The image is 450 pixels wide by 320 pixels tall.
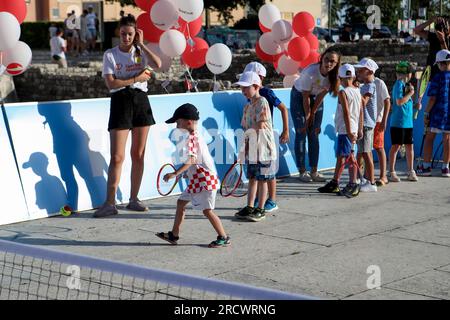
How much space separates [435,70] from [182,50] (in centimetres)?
426

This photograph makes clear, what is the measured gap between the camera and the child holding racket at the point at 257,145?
9.31 m

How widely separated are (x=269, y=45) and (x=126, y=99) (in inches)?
199

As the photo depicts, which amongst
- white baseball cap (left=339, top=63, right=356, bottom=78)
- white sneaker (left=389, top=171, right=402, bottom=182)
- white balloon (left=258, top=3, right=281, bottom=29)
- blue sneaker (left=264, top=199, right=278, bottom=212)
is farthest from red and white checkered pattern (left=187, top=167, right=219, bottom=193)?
white balloon (left=258, top=3, right=281, bottom=29)

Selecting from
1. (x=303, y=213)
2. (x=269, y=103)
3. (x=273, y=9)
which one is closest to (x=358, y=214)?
(x=303, y=213)

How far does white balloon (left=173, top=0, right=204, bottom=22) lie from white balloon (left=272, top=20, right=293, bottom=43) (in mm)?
2023

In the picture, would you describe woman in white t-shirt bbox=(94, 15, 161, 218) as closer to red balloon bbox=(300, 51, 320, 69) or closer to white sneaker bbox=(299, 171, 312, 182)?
white sneaker bbox=(299, 171, 312, 182)

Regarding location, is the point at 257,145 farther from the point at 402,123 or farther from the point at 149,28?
the point at 149,28

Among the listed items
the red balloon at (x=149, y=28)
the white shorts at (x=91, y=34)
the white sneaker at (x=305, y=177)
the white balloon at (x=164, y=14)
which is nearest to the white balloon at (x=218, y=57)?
the red balloon at (x=149, y=28)

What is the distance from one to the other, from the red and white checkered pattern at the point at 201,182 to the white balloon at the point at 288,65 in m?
6.12

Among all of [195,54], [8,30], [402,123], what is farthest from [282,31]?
[8,30]

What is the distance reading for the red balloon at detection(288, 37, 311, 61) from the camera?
13677 mm

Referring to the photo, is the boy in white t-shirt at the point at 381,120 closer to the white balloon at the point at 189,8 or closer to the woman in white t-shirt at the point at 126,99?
the white balloon at the point at 189,8

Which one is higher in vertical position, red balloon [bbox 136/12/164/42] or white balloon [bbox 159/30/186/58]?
red balloon [bbox 136/12/164/42]
